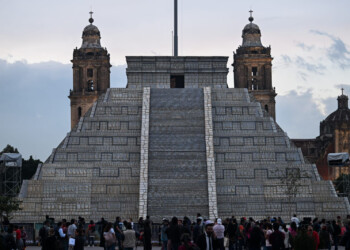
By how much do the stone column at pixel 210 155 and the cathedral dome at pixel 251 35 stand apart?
39.2 metres

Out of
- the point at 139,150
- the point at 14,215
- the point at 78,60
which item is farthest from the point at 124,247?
the point at 78,60

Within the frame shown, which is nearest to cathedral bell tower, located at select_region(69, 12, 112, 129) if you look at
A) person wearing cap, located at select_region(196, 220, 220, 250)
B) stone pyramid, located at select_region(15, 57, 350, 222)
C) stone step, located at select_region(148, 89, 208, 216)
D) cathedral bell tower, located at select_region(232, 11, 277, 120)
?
cathedral bell tower, located at select_region(232, 11, 277, 120)

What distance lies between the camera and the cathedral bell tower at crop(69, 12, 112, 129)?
9100 cm

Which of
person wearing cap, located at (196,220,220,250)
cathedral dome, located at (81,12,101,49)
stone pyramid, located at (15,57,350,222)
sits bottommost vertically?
person wearing cap, located at (196,220,220,250)

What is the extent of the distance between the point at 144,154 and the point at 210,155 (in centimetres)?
334

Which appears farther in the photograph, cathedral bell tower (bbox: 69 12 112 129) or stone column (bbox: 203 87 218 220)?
cathedral bell tower (bbox: 69 12 112 129)

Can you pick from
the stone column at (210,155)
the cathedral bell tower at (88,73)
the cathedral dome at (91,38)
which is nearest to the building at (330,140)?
the cathedral bell tower at (88,73)

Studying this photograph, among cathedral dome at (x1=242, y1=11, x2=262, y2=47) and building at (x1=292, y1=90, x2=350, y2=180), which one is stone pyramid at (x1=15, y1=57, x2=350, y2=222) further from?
building at (x1=292, y1=90, x2=350, y2=180)

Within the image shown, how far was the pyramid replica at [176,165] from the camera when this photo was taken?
45.1 meters

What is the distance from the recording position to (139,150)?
48.8 metres

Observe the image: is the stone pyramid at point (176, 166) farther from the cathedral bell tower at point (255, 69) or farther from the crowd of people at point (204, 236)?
the cathedral bell tower at point (255, 69)

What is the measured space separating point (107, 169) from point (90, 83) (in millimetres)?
45880

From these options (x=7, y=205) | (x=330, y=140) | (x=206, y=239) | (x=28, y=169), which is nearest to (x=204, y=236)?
(x=206, y=239)

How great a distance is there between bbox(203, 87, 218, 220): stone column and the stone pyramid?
0.05m
